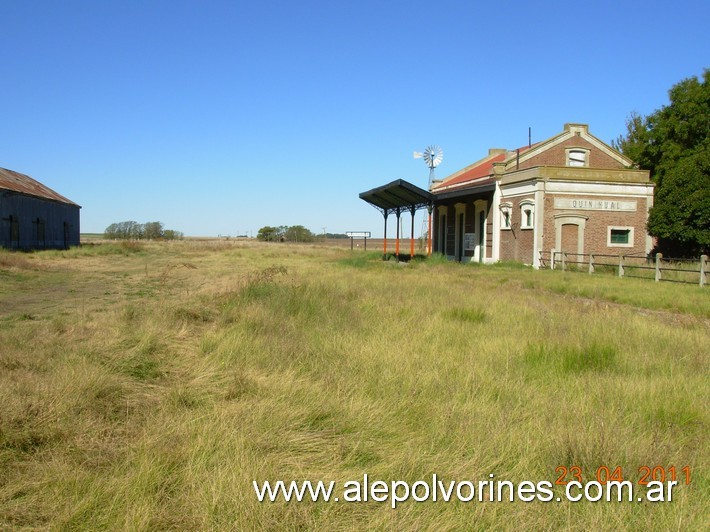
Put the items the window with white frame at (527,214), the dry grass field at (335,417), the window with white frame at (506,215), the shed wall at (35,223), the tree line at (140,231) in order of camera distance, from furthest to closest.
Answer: the tree line at (140,231) → the shed wall at (35,223) → the window with white frame at (506,215) → the window with white frame at (527,214) → the dry grass field at (335,417)

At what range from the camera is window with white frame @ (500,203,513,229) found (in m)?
29.8

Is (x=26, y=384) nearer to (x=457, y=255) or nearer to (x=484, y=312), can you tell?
(x=484, y=312)

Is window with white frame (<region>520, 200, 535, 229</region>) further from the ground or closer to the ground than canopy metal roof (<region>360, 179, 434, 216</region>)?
closer to the ground

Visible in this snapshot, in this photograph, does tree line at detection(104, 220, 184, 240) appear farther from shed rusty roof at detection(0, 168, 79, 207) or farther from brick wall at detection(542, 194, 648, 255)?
brick wall at detection(542, 194, 648, 255)

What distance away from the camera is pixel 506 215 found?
30.4 meters

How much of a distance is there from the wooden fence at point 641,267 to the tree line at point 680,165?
168 centimetres

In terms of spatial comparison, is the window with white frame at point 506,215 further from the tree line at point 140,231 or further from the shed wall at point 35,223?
the tree line at point 140,231

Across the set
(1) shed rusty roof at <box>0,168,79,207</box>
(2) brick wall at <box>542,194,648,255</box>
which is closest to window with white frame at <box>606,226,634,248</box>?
(2) brick wall at <box>542,194,648,255</box>

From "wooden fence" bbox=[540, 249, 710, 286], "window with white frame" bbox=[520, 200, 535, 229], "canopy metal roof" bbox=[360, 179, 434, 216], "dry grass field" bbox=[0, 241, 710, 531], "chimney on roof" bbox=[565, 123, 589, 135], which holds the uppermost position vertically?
"chimney on roof" bbox=[565, 123, 589, 135]

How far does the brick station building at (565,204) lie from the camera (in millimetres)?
27156

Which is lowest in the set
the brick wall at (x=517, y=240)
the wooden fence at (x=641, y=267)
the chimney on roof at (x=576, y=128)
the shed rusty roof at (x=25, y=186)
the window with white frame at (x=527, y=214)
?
the wooden fence at (x=641, y=267)

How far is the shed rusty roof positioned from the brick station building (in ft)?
87.2

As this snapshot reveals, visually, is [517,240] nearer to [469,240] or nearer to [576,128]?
[469,240]

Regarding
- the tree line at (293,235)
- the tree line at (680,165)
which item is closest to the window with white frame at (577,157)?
the tree line at (680,165)
